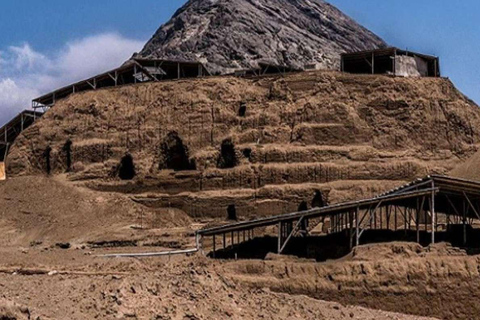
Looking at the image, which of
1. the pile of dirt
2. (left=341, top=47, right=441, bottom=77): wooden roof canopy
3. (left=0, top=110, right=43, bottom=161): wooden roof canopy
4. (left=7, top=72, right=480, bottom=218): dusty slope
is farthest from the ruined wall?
(left=0, top=110, right=43, bottom=161): wooden roof canopy

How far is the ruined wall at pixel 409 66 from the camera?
147 ft

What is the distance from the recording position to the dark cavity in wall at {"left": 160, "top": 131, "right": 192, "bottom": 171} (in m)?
43.2

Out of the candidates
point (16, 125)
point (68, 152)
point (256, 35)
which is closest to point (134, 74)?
point (68, 152)

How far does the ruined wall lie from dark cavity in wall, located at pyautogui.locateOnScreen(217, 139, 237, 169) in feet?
39.8

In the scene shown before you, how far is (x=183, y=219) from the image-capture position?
39625 mm

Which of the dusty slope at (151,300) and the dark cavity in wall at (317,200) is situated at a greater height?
the dark cavity in wall at (317,200)

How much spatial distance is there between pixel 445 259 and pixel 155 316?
12.2 meters

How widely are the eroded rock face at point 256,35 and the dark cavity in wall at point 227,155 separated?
28.4 metres

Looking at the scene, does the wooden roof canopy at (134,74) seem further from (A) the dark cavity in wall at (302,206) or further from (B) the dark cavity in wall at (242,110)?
(A) the dark cavity in wall at (302,206)

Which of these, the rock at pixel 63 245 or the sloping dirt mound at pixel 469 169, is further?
the sloping dirt mound at pixel 469 169

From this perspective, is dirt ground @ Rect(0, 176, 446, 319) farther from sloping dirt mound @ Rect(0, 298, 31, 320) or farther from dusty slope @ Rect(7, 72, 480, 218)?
dusty slope @ Rect(7, 72, 480, 218)

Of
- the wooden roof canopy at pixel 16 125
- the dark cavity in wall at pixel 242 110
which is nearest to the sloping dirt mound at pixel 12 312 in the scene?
the dark cavity in wall at pixel 242 110

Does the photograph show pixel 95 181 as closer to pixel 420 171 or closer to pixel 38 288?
pixel 420 171

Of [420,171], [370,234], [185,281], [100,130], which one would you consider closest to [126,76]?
[100,130]
